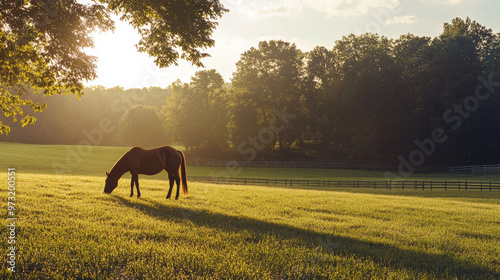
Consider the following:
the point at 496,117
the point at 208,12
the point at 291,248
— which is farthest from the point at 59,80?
the point at 496,117

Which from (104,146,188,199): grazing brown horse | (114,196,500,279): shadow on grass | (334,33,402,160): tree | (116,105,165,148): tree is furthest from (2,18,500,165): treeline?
(114,196,500,279): shadow on grass

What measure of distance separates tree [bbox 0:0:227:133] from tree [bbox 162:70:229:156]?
5807cm

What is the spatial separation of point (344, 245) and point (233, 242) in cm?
243

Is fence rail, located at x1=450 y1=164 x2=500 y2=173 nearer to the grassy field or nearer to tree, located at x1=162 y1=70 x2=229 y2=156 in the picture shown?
tree, located at x1=162 y1=70 x2=229 y2=156

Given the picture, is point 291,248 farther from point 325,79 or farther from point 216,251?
point 325,79

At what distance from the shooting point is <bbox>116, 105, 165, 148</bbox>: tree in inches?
→ 3457

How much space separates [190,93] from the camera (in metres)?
72.6

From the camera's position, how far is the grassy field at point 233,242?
18.1 ft

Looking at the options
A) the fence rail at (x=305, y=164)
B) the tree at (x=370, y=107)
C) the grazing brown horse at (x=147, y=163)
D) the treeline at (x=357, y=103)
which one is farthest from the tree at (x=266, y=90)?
the grazing brown horse at (x=147, y=163)

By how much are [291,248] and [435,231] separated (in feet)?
17.4

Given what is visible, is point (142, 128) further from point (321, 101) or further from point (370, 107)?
point (370, 107)

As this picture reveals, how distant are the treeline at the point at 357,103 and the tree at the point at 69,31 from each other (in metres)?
52.9

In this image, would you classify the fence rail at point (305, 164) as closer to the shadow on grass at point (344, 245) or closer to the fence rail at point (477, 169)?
the fence rail at point (477, 169)

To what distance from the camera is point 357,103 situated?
204ft
